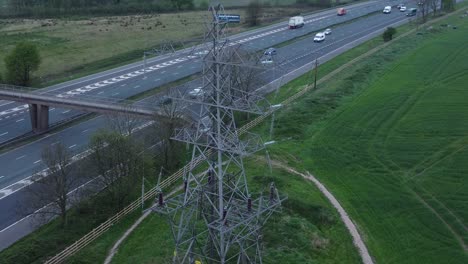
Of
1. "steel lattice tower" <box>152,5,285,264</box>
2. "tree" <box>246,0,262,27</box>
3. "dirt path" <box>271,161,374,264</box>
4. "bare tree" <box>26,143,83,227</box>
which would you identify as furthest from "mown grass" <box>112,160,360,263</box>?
"tree" <box>246,0,262,27</box>

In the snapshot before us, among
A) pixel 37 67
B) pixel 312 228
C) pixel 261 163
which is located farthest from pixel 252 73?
pixel 37 67

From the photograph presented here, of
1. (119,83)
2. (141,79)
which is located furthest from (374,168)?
(119,83)

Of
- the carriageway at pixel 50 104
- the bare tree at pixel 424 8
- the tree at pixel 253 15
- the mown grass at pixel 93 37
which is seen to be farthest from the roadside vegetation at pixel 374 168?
the tree at pixel 253 15

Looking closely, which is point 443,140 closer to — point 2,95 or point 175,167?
point 175,167

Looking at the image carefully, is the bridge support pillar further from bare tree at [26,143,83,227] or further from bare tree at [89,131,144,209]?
bare tree at [89,131,144,209]

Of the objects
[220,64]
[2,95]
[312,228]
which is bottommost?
[312,228]

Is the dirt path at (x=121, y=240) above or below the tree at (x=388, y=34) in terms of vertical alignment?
below

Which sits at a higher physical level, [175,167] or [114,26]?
[114,26]

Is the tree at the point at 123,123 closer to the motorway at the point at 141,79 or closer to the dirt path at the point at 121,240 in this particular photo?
the motorway at the point at 141,79
